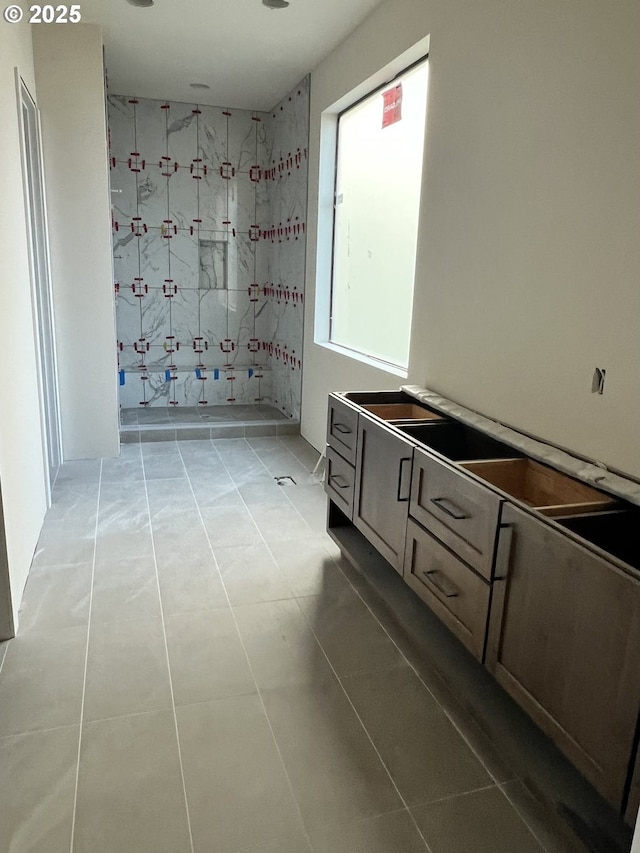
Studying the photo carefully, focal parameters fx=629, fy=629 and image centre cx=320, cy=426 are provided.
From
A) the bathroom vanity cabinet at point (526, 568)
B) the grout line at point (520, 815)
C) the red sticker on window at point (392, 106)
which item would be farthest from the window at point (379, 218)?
the grout line at point (520, 815)

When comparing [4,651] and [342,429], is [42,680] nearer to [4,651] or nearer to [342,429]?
[4,651]

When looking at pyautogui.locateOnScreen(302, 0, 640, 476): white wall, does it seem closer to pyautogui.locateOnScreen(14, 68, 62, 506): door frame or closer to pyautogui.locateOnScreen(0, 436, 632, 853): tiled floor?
pyautogui.locateOnScreen(0, 436, 632, 853): tiled floor

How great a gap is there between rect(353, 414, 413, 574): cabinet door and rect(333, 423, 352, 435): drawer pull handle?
15 centimetres

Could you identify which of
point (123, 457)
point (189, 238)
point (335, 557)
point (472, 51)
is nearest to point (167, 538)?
point (335, 557)

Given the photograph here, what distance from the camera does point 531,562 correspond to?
→ 1.64 meters

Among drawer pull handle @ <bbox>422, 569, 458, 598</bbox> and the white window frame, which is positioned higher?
the white window frame

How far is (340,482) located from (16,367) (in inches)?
61.0

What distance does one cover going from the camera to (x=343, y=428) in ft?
9.54

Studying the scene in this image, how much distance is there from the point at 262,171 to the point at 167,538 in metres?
3.93

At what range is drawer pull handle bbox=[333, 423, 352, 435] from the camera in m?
2.86

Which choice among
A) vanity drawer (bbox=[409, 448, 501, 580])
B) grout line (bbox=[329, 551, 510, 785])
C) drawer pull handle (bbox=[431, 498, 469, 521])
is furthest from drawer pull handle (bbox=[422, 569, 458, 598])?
grout line (bbox=[329, 551, 510, 785])

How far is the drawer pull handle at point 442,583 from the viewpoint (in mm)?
2033

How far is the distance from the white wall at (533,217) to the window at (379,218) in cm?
40

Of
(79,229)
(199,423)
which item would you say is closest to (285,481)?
(199,423)
